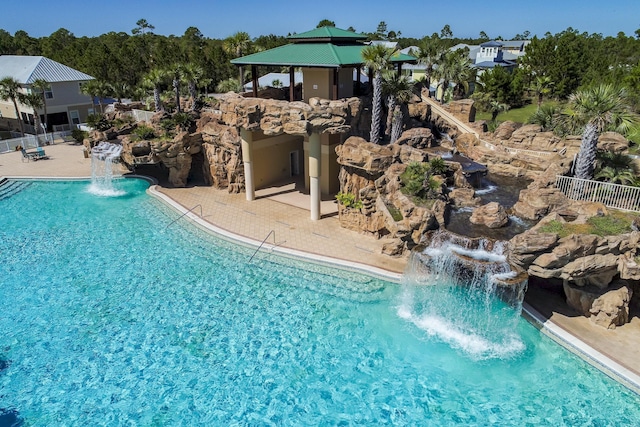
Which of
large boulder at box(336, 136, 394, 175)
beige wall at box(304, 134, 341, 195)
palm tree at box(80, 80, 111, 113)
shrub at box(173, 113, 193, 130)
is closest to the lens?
large boulder at box(336, 136, 394, 175)

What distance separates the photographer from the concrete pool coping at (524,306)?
13.2m

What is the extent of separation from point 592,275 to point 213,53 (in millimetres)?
52316

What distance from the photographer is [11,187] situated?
3030 centimetres

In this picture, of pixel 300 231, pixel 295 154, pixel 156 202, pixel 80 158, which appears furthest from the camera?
pixel 80 158

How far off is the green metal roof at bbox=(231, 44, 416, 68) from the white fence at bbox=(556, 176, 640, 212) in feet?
35.7

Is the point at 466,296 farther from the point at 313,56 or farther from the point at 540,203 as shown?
the point at 313,56

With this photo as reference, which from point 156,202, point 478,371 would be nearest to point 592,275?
point 478,371

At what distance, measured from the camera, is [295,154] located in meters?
31.2

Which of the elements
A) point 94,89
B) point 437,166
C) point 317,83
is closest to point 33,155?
point 94,89

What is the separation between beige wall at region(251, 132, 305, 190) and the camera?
90.9ft

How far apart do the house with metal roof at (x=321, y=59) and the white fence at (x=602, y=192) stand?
1125cm

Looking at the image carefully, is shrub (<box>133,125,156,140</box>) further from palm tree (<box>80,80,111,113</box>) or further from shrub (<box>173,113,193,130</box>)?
palm tree (<box>80,80,111,113</box>)

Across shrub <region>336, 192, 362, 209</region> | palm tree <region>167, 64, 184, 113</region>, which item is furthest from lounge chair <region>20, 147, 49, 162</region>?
shrub <region>336, 192, 362, 209</region>

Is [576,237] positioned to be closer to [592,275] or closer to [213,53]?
[592,275]
